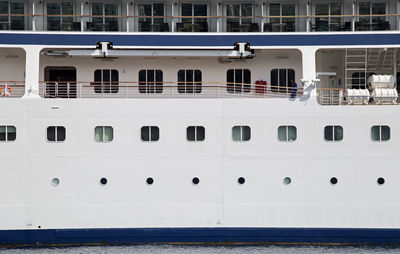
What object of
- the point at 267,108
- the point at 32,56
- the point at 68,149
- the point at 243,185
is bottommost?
the point at 243,185

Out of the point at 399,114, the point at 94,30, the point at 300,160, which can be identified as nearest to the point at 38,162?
the point at 94,30

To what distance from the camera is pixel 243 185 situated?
59.5 feet

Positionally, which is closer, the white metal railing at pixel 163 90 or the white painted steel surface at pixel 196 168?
the white painted steel surface at pixel 196 168

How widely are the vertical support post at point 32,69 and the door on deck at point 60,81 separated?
48 centimetres

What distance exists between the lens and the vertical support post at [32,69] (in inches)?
729

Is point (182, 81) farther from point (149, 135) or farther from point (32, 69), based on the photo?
point (32, 69)

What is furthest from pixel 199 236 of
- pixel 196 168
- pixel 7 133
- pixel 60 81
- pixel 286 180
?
pixel 60 81

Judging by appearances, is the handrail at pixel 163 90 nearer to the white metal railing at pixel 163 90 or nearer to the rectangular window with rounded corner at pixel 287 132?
the white metal railing at pixel 163 90

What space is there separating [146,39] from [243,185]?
5.44 meters

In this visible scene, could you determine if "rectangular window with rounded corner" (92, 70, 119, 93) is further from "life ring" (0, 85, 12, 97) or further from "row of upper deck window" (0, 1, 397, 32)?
"life ring" (0, 85, 12, 97)

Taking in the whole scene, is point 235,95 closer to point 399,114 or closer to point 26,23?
point 399,114

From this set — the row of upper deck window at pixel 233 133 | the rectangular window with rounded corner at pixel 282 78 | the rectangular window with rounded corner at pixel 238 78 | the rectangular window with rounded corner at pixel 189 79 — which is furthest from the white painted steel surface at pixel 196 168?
the rectangular window with rounded corner at pixel 282 78

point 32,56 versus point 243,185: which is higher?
point 32,56

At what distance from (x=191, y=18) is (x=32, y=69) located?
5438mm
